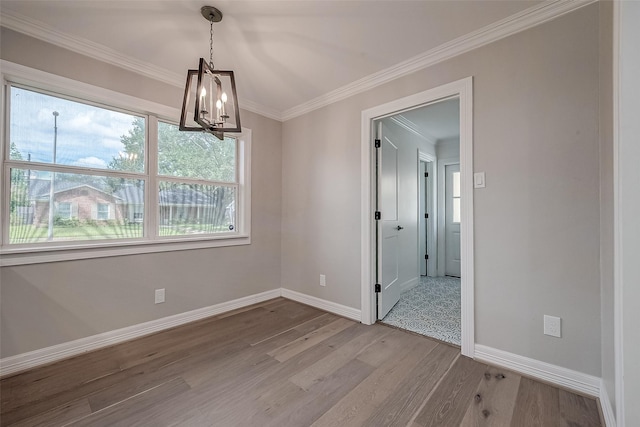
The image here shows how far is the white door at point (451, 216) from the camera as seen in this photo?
4898 millimetres

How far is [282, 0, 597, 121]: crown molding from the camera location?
5.75ft

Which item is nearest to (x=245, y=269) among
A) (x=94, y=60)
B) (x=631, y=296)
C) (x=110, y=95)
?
(x=110, y=95)

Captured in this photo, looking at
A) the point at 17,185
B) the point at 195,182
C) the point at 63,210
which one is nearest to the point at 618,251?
the point at 195,182

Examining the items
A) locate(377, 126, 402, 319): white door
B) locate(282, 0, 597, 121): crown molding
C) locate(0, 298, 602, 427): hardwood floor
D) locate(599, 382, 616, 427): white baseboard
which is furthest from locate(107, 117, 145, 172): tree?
locate(599, 382, 616, 427): white baseboard

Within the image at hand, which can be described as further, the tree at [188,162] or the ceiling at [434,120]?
the ceiling at [434,120]

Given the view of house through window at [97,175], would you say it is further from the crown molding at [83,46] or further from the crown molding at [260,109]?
the crown molding at [260,109]

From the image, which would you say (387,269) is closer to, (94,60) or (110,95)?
(110,95)

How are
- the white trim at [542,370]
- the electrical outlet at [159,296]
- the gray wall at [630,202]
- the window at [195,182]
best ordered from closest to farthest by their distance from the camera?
1. the gray wall at [630,202]
2. the white trim at [542,370]
3. the electrical outlet at [159,296]
4. the window at [195,182]

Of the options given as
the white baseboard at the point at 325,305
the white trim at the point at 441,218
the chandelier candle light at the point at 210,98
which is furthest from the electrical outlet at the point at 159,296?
the white trim at the point at 441,218

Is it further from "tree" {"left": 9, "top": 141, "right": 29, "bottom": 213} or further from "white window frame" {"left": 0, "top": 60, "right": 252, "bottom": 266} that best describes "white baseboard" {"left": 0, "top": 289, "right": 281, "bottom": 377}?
"tree" {"left": 9, "top": 141, "right": 29, "bottom": 213}

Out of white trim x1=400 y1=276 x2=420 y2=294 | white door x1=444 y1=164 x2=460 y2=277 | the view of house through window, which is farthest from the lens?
white door x1=444 y1=164 x2=460 y2=277

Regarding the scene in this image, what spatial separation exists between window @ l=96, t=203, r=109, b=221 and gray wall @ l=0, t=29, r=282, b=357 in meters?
0.38

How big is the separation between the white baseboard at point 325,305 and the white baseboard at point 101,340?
636 mm

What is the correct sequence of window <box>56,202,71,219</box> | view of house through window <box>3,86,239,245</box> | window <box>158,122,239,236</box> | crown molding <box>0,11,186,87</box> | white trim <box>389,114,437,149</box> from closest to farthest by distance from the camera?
crown molding <box>0,11,186,87</box> < view of house through window <box>3,86,239,245</box> < window <box>56,202,71,219</box> < window <box>158,122,239,236</box> < white trim <box>389,114,437,149</box>
